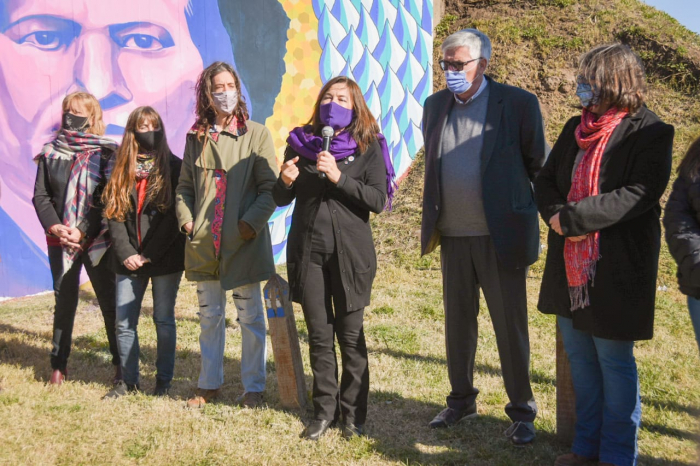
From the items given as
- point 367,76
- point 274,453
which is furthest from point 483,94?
point 367,76

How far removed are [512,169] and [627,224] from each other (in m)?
0.79

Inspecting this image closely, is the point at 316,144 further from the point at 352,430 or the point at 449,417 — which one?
the point at 449,417

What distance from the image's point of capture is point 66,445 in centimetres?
363

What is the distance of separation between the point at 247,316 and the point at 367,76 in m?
7.01

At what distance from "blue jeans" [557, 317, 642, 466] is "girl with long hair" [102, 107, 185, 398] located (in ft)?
8.36

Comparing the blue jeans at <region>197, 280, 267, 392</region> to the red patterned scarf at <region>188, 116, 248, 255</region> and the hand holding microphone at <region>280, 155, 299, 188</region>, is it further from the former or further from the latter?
the hand holding microphone at <region>280, 155, 299, 188</region>

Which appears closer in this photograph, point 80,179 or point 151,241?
point 151,241

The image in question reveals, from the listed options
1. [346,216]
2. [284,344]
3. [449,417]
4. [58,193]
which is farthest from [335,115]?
[58,193]

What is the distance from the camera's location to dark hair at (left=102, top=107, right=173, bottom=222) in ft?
14.3

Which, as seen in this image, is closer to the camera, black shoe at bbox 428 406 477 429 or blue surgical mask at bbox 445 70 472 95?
blue surgical mask at bbox 445 70 472 95

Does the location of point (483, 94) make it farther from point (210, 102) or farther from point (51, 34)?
point (51, 34)

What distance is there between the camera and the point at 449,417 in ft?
12.9

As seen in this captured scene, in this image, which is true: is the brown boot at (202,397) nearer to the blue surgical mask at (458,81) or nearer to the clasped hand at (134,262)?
the clasped hand at (134,262)

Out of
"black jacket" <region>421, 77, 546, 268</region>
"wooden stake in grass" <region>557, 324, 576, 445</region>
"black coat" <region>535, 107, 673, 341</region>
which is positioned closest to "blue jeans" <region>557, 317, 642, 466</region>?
"black coat" <region>535, 107, 673, 341</region>
